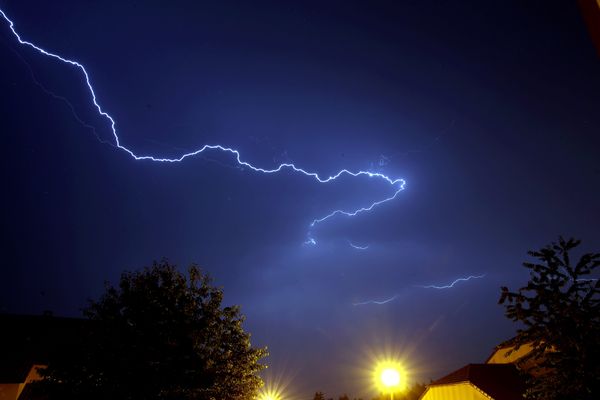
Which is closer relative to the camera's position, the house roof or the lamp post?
the lamp post

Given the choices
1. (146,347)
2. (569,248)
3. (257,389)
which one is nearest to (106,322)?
(146,347)

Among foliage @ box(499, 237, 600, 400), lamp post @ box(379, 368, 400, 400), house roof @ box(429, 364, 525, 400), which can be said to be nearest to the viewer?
foliage @ box(499, 237, 600, 400)

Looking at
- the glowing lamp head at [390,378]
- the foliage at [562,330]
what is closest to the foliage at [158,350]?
the glowing lamp head at [390,378]

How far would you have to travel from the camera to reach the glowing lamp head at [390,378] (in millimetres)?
12141

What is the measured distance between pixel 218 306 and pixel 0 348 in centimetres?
2137

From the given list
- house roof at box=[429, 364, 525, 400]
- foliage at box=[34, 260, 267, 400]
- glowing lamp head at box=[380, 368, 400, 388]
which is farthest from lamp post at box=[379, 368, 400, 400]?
house roof at box=[429, 364, 525, 400]

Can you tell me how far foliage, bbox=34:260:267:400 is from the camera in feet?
34.5

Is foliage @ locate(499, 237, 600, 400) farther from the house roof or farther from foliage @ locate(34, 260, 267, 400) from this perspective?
the house roof

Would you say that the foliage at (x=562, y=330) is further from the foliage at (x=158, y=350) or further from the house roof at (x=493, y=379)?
the house roof at (x=493, y=379)

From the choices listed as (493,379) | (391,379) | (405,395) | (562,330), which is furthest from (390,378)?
(405,395)

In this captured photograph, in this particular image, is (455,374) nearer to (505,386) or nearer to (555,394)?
(505,386)

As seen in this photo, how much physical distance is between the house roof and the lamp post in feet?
30.8

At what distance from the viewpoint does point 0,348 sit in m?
24.6

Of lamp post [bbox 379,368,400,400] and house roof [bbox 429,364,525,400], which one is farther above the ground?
house roof [bbox 429,364,525,400]
